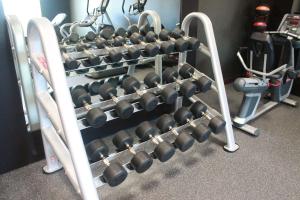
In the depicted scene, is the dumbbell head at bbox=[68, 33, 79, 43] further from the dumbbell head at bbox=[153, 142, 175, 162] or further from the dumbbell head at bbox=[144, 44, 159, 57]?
the dumbbell head at bbox=[153, 142, 175, 162]

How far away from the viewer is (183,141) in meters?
1.68

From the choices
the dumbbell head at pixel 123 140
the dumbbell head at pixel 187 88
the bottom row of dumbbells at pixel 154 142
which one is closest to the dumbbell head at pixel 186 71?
the dumbbell head at pixel 187 88

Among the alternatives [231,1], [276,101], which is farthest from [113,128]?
[231,1]

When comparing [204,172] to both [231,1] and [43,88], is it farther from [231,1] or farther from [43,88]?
[231,1]

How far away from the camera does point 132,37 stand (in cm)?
194

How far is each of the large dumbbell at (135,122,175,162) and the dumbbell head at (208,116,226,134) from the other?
0.48 metres

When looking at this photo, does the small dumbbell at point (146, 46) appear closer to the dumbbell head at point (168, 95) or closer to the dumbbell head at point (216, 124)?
the dumbbell head at point (168, 95)

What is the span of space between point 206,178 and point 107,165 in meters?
0.78

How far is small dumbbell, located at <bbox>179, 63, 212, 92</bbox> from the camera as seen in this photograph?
6.33 feet

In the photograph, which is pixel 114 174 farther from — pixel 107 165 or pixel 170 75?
pixel 170 75

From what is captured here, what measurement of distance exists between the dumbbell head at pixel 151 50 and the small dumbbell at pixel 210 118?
1.80ft

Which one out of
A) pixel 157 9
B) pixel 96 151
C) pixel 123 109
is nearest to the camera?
pixel 96 151

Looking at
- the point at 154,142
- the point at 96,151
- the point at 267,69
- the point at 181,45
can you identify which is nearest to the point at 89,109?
the point at 96,151

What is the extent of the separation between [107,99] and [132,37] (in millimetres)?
581
